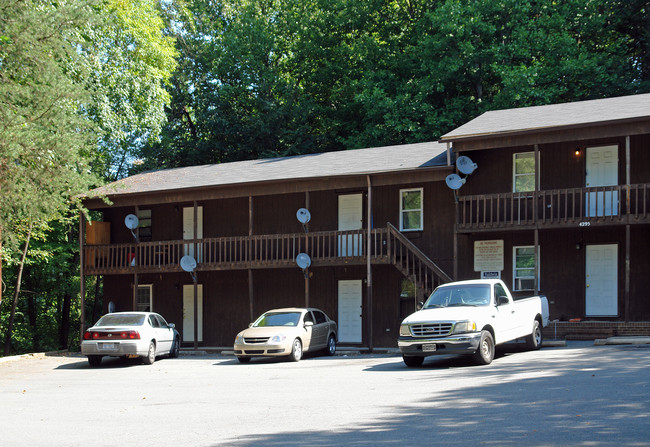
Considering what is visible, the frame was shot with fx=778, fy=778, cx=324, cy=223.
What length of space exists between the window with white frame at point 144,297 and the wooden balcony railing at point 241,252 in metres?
2.04

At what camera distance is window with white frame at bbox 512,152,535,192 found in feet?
82.9

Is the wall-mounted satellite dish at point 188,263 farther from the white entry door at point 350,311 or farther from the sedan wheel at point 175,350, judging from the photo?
the white entry door at point 350,311

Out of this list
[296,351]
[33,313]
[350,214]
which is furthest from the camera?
[33,313]

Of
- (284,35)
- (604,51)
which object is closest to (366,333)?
(604,51)

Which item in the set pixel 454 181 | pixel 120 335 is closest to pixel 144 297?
pixel 120 335

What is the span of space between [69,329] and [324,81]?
20.9 meters

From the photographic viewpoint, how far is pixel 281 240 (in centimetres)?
2855

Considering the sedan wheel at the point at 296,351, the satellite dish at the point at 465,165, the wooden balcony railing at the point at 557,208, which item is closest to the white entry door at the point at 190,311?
the sedan wheel at the point at 296,351

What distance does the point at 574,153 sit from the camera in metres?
24.5

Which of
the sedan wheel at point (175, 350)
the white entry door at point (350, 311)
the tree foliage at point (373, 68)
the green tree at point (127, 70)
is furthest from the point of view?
the tree foliage at point (373, 68)

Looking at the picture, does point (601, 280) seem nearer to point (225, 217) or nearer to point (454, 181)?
point (454, 181)

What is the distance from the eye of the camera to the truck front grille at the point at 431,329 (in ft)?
53.5

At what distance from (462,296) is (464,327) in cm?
166

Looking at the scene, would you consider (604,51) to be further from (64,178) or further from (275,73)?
(64,178)
